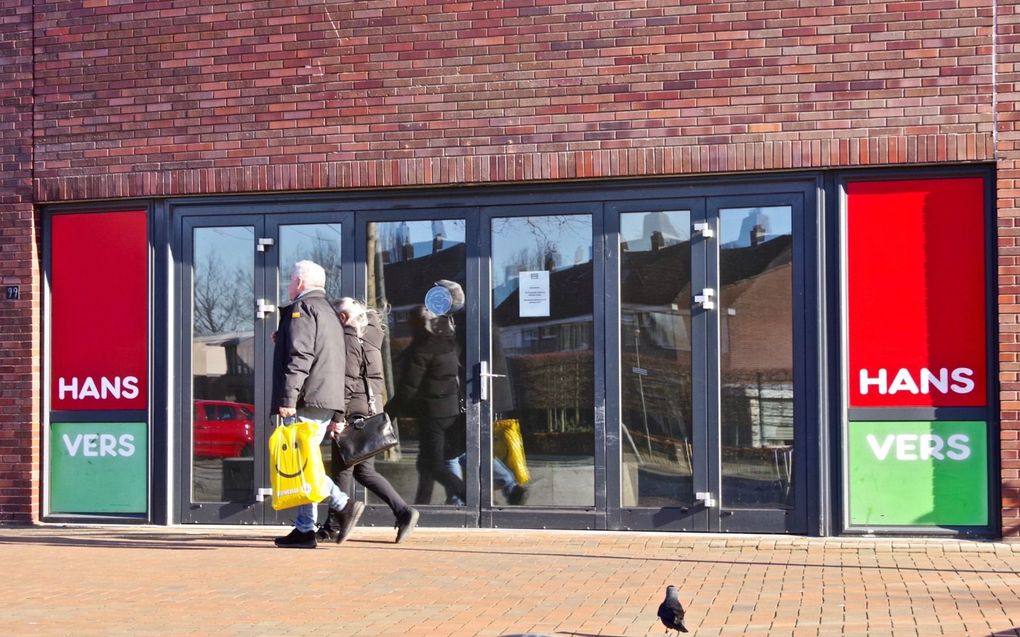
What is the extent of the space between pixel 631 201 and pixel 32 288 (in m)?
4.66

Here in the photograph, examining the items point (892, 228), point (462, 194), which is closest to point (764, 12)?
point (892, 228)

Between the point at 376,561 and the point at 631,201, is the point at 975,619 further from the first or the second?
the point at 631,201

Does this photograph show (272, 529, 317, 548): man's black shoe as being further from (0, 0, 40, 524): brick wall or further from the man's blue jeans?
(0, 0, 40, 524): brick wall

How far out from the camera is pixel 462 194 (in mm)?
10328

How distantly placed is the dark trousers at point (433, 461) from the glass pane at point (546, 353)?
0.32 m

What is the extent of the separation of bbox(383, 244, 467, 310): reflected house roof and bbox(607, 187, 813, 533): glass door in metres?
1.16

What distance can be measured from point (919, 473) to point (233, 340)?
507cm

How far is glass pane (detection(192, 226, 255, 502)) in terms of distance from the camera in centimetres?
1069

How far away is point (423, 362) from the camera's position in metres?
10.4

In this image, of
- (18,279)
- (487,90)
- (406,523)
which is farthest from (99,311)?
(487,90)

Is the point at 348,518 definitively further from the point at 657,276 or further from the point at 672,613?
the point at 672,613

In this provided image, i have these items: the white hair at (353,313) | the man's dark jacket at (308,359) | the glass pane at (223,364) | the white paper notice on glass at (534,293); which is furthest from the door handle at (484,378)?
the glass pane at (223,364)

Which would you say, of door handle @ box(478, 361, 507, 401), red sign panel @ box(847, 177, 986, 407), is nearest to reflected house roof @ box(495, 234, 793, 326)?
door handle @ box(478, 361, 507, 401)

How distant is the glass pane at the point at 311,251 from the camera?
10.5 metres
